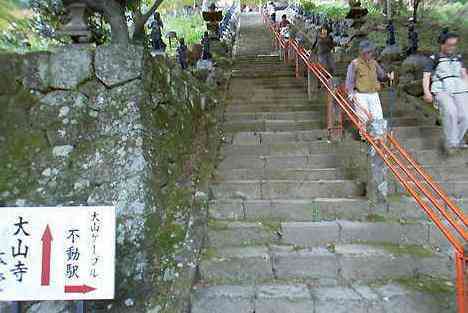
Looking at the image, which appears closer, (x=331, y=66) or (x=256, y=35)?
(x=331, y=66)

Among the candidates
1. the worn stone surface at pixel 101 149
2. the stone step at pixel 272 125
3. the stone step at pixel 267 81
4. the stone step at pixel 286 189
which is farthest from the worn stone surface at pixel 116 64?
the stone step at pixel 267 81

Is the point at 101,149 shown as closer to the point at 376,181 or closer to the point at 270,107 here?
the point at 376,181

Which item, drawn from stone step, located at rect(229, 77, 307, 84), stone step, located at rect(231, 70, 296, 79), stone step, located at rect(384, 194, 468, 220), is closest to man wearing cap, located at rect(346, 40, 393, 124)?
stone step, located at rect(384, 194, 468, 220)

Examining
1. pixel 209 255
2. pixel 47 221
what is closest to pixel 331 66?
pixel 209 255

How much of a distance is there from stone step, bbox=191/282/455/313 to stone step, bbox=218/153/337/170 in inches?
80.0

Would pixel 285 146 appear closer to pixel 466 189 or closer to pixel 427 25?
pixel 466 189

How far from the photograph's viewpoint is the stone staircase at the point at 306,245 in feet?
11.2

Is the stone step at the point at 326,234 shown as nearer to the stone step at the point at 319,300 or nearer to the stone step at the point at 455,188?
the stone step at the point at 319,300

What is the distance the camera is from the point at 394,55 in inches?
360

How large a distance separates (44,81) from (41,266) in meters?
2.39

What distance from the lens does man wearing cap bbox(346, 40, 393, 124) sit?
17.2 ft

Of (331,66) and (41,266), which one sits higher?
(331,66)

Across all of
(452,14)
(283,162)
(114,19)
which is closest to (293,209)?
(283,162)

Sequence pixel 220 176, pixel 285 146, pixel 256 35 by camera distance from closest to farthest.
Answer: pixel 220 176 → pixel 285 146 → pixel 256 35
